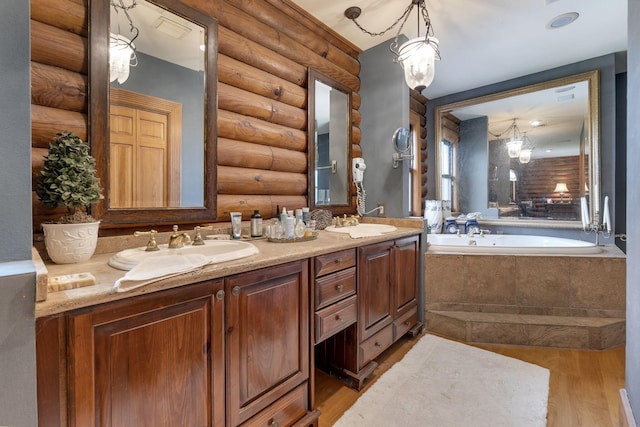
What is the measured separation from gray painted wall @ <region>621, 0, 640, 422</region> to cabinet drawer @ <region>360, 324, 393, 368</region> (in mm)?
1185

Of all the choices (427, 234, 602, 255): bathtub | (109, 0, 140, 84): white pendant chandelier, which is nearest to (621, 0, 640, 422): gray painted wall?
(427, 234, 602, 255): bathtub

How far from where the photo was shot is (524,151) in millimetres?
3301

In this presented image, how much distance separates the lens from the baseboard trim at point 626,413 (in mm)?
1207

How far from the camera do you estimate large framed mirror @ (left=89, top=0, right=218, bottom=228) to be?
1287 mm

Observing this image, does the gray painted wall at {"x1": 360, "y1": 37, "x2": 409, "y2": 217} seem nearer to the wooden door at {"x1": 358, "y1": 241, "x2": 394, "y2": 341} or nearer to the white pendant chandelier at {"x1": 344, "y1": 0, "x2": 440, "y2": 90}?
the white pendant chandelier at {"x1": 344, "y1": 0, "x2": 440, "y2": 90}

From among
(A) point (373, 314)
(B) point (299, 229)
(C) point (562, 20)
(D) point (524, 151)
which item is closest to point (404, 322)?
(A) point (373, 314)

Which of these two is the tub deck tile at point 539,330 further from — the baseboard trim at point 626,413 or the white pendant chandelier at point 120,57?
the white pendant chandelier at point 120,57

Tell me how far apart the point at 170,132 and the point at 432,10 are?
217 cm

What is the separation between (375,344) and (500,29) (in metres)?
2.81

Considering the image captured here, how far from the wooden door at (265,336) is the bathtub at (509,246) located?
166 cm

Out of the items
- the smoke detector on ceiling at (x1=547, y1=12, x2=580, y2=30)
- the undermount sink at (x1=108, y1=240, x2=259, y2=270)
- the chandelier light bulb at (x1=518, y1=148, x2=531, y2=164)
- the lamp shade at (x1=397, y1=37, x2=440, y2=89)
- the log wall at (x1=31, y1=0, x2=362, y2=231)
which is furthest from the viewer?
the chandelier light bulb at (x1=518, y1=148, x2=531, y2=164)

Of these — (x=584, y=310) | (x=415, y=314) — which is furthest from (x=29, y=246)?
(x=584, y=310)

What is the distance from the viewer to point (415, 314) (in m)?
2.39

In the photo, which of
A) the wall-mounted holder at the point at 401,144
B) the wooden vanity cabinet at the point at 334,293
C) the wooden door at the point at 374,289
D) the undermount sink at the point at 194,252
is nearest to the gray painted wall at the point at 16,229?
the undermount sink at the point at 194,252
